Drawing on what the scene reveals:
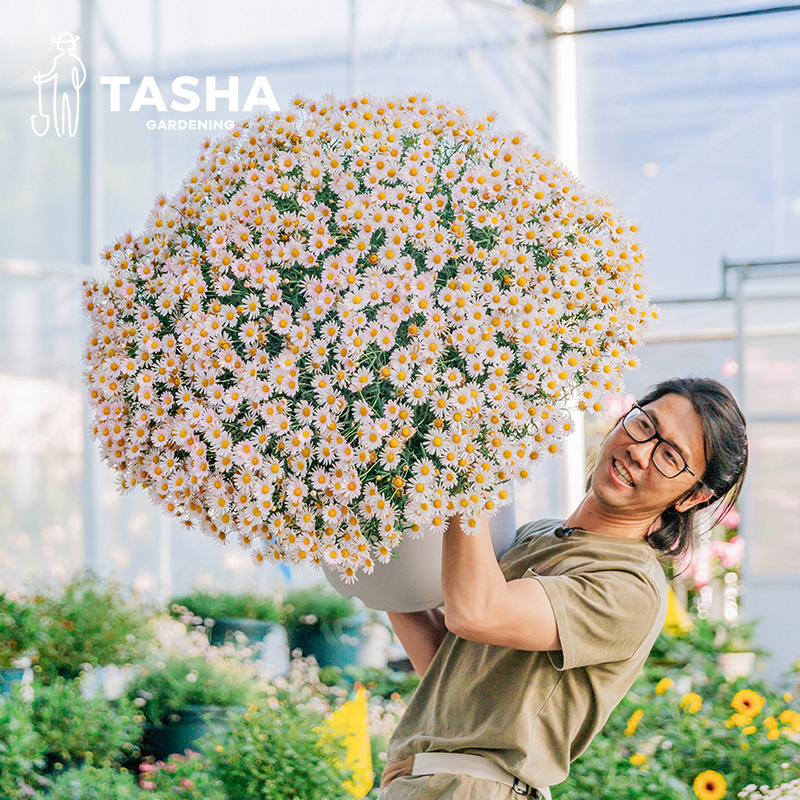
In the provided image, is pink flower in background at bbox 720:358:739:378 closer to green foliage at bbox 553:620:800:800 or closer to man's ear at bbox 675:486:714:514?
green foliage at bbox 553:620:800:800

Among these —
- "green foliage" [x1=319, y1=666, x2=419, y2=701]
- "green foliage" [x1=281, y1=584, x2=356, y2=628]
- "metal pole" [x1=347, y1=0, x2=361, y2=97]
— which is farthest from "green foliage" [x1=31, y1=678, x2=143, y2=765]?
"metal pole" [x1=347, y1=0, x2=361, y2=97]

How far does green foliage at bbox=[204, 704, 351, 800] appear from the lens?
8.75ft

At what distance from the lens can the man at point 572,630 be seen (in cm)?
120

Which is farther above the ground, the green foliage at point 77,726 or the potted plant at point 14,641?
the potted plant at point 14,641

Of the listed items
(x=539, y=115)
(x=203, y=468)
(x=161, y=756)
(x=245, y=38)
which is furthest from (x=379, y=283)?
(x=539, y=115)

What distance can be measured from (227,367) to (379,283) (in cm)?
19

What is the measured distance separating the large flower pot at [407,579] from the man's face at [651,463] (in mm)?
165

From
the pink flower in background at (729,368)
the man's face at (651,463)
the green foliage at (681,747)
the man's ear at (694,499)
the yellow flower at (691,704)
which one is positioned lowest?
the green foliage at (681,747)

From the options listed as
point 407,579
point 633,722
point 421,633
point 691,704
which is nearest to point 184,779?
A: point 633,722

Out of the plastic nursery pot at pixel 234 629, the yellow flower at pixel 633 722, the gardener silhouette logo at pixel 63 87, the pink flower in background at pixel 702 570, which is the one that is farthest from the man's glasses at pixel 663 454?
the pink flower in background at pixel 702 570

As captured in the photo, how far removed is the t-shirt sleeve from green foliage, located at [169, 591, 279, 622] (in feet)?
11.5

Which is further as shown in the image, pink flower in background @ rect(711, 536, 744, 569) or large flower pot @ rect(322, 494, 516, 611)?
pink flower in background @ rect(711, 536, 744, 569)

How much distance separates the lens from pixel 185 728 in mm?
3559

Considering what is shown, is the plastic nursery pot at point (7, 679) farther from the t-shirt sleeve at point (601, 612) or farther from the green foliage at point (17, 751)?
the t-shirt sleeve at point (601, 612)
